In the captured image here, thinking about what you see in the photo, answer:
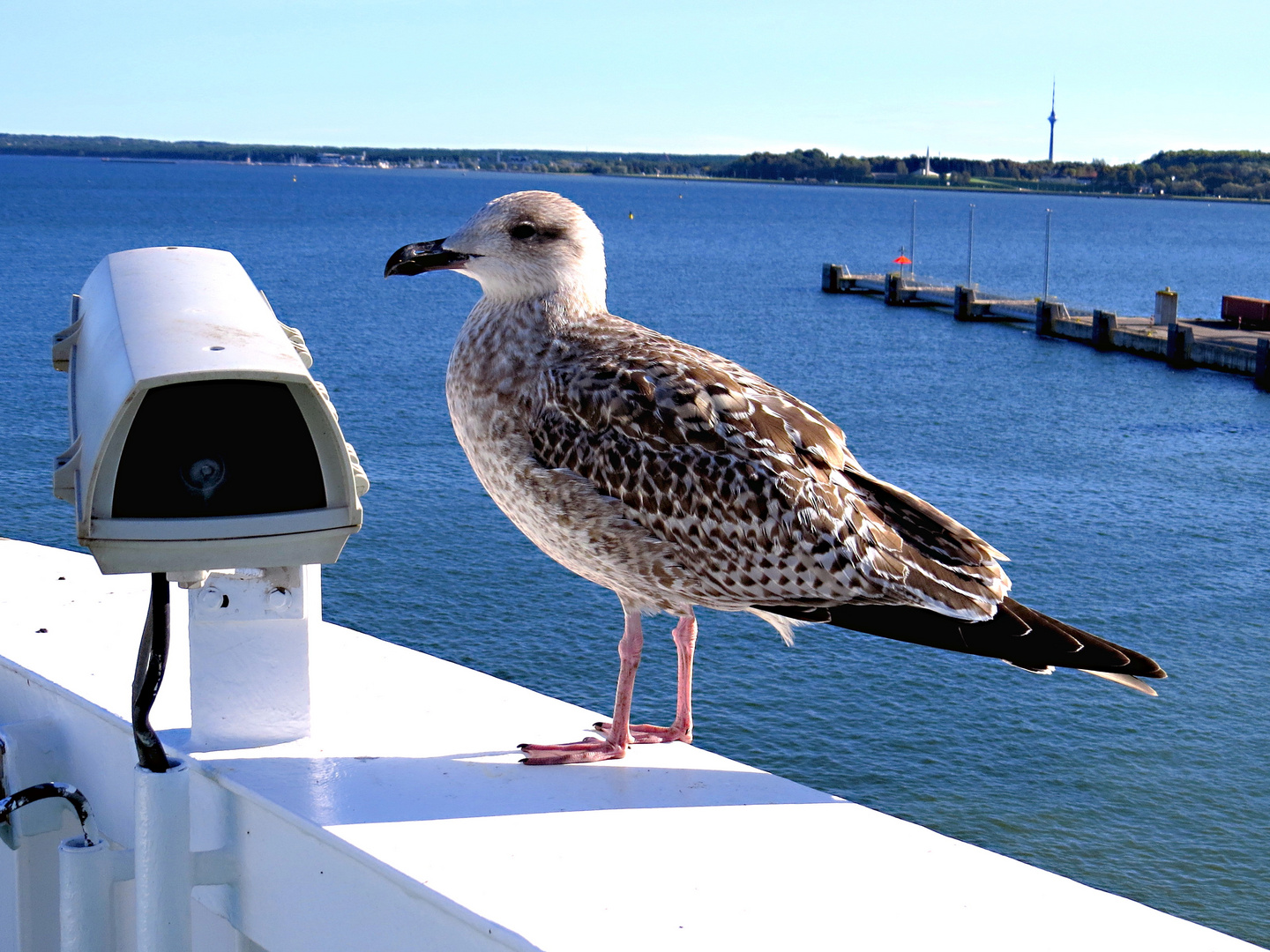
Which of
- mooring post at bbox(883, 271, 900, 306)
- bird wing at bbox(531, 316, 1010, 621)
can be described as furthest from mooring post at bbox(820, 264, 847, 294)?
bird wing at bbox(531, 316, 1010, 621)

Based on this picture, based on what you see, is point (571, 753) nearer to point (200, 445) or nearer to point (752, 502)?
point (752, 502)

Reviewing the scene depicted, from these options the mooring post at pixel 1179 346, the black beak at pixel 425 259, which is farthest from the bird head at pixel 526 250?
the mooring post at pixel 1179 346

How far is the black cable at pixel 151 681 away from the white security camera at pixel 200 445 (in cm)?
37

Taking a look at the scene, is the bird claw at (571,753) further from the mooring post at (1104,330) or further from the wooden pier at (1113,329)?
the mooring post at (1104,330)

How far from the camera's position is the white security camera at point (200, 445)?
9.14 feet

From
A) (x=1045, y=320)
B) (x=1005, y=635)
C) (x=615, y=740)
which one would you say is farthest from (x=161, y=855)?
(x=1045, y=320)

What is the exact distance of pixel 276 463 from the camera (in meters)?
2.99

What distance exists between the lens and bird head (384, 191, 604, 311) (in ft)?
15.6

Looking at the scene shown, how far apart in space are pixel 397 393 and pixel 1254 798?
36440 millimetres

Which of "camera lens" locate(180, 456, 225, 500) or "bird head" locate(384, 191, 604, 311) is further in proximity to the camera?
"bird head" locate(384, 191, 604, 311)

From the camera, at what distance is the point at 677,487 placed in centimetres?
439

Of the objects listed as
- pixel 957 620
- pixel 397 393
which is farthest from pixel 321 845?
pixel 397 393

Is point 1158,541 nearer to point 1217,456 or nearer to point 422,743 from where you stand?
point 1217,456

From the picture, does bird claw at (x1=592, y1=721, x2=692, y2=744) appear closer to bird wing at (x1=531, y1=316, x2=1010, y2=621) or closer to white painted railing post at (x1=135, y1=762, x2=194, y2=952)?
bird wing at (x1=531, y1=316, x2=1010, y2=621)
